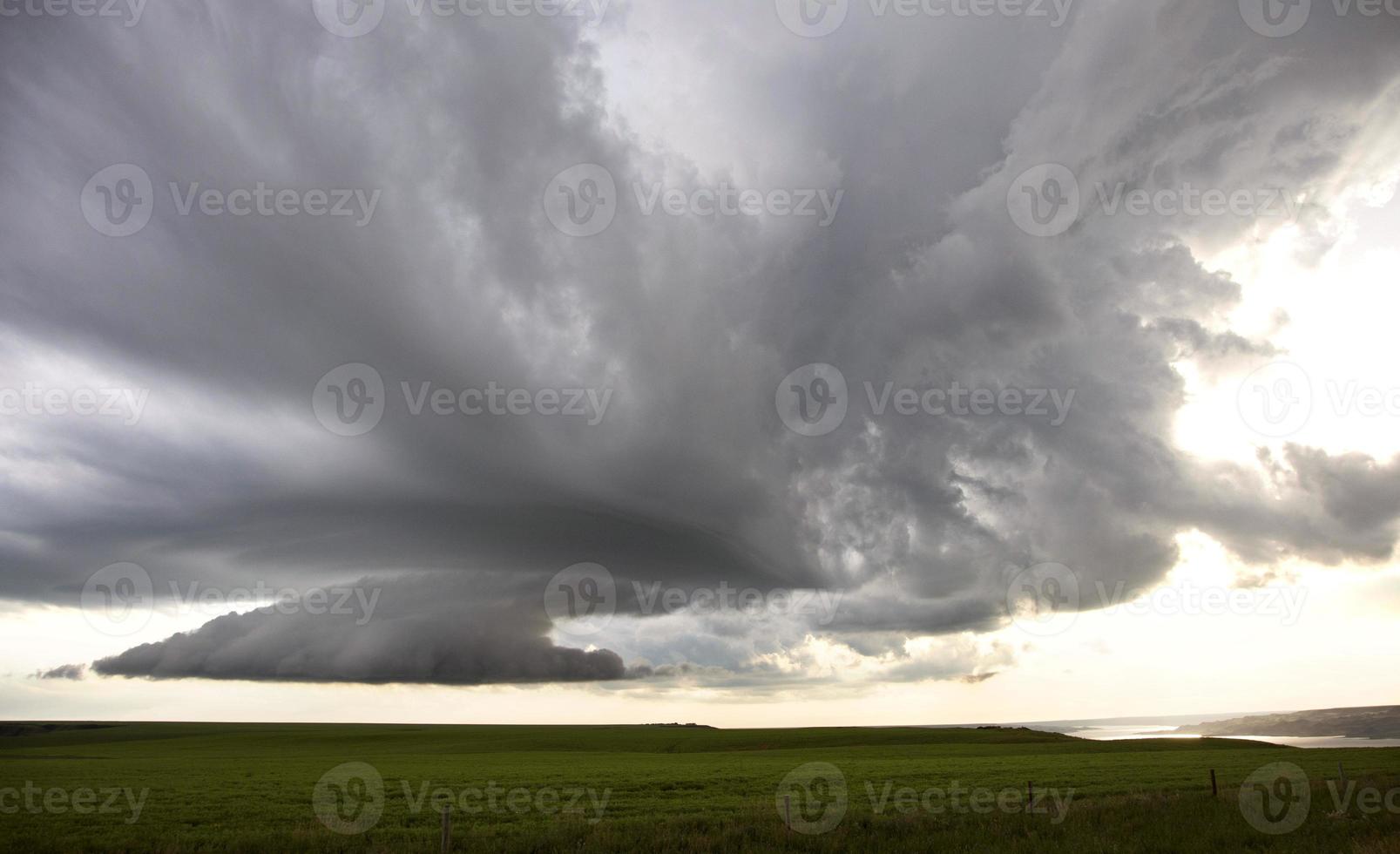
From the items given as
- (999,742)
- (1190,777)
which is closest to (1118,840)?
(1190,777)

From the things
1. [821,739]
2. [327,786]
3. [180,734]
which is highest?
[327,786]

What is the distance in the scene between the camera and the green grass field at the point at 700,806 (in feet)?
66.7

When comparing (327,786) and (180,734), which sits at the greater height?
(327,786)

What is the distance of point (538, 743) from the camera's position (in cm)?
12300

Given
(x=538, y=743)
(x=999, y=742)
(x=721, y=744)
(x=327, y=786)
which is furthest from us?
(x=538, y=743)

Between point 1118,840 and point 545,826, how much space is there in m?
17.4

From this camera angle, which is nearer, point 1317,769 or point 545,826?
point 545,826

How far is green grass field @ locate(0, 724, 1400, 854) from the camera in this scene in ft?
66.7

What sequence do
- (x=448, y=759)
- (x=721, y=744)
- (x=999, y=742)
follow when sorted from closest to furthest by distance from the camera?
(x=448, y=759), (x=999, y=742), (x=721, y=744)

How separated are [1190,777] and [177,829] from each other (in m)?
51.3

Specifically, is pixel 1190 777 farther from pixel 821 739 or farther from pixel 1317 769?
pixel 821 739

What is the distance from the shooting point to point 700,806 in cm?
3456

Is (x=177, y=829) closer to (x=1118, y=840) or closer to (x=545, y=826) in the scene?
(x=545, y=826)

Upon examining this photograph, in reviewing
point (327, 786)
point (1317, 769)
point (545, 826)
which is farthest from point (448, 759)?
point (1317, 769)
